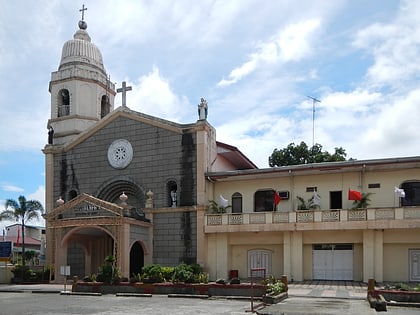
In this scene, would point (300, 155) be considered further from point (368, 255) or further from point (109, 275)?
point (109, 275)

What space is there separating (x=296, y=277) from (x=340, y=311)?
12.3 meters

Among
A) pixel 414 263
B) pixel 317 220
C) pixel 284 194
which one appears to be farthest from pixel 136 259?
pixel 414 263

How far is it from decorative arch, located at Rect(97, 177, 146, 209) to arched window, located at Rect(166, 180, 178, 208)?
1752mm

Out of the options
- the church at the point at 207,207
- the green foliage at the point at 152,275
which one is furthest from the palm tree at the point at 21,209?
the green foliage at the point at 152,275

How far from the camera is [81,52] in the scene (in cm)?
3634

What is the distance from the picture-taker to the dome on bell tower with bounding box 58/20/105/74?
3616 cm

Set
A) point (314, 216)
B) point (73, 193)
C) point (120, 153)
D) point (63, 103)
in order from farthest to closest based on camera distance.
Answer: point (63, 103) < point (73, 193) < point (120, 153) < point (314, 216)

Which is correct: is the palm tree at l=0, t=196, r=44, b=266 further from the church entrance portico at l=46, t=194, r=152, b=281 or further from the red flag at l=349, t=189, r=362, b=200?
the red flag at l=349, t=189, r=362, b=200

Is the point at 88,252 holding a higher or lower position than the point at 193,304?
higher

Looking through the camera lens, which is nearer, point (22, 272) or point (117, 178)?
point (22, 272)

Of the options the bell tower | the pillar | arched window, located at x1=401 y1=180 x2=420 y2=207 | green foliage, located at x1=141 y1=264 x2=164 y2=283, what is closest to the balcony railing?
the pillar

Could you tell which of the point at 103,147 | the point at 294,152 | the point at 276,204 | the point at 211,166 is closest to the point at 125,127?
the point at 103,147

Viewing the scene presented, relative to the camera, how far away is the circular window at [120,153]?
32.2m

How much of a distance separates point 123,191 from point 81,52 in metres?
10.6
